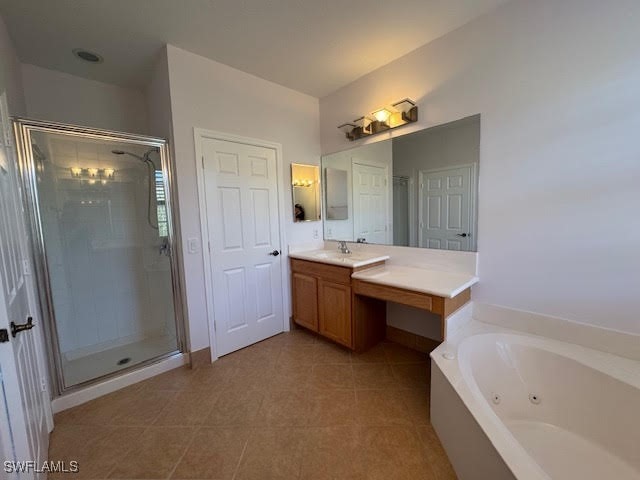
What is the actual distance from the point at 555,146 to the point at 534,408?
5.21 ft

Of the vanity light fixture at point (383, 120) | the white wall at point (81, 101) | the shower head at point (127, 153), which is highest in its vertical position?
the white wall at point (81, 101)

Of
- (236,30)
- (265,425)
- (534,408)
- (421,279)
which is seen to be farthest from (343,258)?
(236,30)

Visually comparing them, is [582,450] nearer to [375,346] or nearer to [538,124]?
[375,346]

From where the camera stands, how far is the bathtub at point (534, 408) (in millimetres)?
1139

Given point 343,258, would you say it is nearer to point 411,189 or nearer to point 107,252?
point 411,189

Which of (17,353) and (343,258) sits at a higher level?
(343,258)

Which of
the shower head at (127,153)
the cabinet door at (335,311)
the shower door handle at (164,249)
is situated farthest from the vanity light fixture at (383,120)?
the shower door handle at (164,249)

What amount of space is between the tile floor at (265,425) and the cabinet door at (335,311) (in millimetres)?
233

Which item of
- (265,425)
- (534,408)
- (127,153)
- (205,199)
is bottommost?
(265,425)

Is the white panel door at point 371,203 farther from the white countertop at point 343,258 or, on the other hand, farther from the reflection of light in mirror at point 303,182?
the reflection of light in mirror at point 303,182

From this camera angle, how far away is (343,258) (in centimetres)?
262

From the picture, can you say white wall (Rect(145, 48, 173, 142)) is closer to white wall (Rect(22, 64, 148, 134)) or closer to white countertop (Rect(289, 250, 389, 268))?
white wall (Rect(22, 64, 148, 134))

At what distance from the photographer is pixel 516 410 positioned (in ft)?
5.18

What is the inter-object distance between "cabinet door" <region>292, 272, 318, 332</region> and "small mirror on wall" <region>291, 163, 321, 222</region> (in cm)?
69
